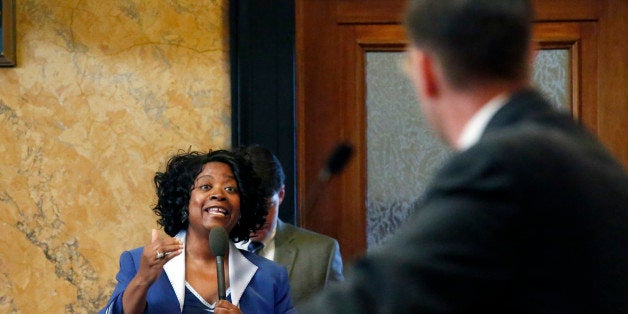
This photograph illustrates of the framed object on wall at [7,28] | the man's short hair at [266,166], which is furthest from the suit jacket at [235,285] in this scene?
the framed object on wall at [7,28]

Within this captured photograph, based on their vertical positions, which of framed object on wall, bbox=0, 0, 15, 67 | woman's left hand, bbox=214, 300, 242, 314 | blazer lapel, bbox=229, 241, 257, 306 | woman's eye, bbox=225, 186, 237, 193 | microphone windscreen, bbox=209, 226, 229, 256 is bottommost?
woman's left hand, bbox=214, 300, 242, 314

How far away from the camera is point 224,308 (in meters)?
2.98

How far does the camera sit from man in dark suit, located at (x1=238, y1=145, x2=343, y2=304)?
3908 mm

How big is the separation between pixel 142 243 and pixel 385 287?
10.2 feet

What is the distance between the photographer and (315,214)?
4.26 meters

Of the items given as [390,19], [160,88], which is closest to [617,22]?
[390,19]

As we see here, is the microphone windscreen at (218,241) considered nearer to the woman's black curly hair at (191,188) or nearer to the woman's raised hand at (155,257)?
the woman's raised hand at (155,257)

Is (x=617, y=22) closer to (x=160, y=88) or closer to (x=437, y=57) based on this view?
(x=160, y=88)

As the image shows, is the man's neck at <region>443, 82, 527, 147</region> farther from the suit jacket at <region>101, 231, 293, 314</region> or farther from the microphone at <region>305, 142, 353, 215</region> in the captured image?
the suit jacket at <region>101, 231, 293, 314</region>

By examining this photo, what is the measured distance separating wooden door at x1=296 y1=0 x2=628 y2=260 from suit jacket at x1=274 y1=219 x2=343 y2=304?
28 centimetres

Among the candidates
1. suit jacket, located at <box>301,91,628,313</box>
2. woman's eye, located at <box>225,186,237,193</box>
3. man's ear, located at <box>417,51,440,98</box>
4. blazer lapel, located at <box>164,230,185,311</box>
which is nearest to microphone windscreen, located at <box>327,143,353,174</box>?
man's ear, located at <box>417,51,440,98</box>

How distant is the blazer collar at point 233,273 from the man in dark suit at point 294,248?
50 cm

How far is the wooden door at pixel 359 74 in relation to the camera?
4250mm

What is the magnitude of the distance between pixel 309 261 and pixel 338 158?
6.48ft
